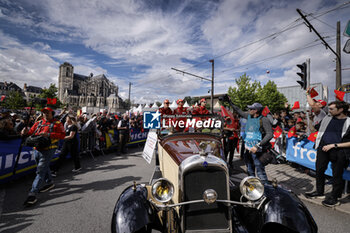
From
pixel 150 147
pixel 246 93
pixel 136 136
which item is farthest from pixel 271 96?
pixel 150 147

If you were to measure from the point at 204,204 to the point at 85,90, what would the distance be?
11422cm

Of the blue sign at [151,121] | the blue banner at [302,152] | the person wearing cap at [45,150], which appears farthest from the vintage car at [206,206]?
the blue banner at [302,152]

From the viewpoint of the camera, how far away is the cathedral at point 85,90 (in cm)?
9294

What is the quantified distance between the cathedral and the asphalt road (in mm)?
88974

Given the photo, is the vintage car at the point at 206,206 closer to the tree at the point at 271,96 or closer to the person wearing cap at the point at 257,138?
the person wearing cap at the point at 257,138

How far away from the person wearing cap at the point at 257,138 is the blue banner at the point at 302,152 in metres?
Answer: 2.40

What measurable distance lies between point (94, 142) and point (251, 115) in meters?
6.58

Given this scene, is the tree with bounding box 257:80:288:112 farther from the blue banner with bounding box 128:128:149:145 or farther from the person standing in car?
the person standing in car

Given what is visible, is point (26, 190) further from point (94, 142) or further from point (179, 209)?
point (179, 209)

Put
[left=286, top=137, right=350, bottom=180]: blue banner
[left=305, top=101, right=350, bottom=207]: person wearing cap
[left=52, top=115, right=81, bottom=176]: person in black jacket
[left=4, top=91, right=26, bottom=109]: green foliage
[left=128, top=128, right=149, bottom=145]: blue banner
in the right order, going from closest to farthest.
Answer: [left=305, top=101, right=350, bottom=207]: person wearing cap → [left=286, top=137, right=350, bottom=180]: blue banner → [left=52, top=115, right=81, bottom=176]: person in black jacket → [left=128, top=128, right=149, bottom=145]: blue banner → [left=4, top=91, right=26, bottom=109]: green foliage

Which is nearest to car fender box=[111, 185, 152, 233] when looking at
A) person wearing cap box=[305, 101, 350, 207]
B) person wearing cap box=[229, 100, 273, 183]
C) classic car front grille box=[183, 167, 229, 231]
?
classic car front grille box=[183, 167, 229, 231]

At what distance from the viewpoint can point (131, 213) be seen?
1.82m

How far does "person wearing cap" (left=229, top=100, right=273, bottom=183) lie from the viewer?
3221mm

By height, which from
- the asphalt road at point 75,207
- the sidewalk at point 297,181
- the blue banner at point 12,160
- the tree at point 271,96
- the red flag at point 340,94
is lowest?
the asphalt road at point 75,207
